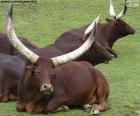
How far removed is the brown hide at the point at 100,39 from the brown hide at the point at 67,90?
9.17ft

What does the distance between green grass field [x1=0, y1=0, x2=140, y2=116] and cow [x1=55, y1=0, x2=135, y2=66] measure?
17.5 inches

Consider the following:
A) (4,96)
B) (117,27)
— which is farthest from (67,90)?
(117,27)

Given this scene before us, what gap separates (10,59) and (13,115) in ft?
5.30

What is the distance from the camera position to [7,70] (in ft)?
34.2

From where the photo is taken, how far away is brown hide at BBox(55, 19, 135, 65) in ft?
44.0

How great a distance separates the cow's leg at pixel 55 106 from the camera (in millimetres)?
9453

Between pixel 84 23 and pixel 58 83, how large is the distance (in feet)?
42.3

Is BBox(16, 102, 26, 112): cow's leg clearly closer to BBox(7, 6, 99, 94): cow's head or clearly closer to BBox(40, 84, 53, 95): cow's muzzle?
BBox(7, 6, 99, 94): cow's head

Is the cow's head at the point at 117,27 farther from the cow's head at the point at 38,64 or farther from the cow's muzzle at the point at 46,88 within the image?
the cow's muzzle at the point at 46,88

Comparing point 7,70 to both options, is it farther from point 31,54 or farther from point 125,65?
point 125,65

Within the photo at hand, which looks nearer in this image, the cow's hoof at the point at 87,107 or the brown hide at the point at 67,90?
the brown hide at the point at 67,90

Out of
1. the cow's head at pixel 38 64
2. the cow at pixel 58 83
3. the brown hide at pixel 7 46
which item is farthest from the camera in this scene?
the brown hide at pixel 7 46

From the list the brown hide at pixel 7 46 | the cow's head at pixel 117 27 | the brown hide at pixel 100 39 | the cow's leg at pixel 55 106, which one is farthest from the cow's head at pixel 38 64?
the cow's head at pixel 117 27

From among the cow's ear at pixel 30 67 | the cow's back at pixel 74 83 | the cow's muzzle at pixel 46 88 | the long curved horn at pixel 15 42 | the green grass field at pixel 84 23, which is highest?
the long curved horn at pixel 15 42
